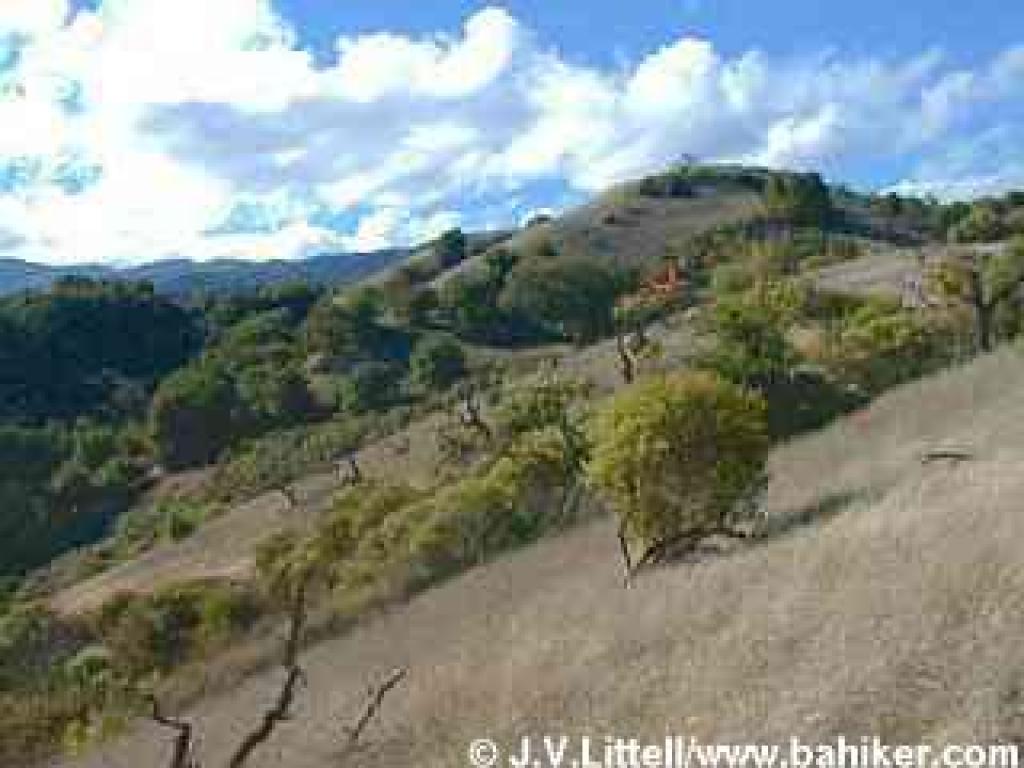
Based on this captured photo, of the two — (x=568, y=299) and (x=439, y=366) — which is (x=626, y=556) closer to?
(x=439, y=366)

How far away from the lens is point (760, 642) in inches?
908

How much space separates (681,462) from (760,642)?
17671 millimetres

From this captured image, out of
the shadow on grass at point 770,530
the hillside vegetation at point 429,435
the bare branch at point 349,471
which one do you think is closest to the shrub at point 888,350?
the hillside vegetation at point 429,435

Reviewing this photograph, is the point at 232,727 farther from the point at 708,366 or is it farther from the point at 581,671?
the point at 708,366

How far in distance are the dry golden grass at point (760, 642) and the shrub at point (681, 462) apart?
3.96 ft

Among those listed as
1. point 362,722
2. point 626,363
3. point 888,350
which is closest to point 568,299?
point 888,350

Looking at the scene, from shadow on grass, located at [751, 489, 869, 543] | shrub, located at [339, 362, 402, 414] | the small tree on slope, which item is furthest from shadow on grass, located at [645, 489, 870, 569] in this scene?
shrub, located at [339, 362, 402, 414]

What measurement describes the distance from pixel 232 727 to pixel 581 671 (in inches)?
495

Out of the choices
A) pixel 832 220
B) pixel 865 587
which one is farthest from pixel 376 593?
pixel 832 220

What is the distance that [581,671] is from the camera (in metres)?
26.9

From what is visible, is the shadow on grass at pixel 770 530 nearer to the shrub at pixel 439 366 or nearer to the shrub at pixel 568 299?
the shrub at pixel 439 366

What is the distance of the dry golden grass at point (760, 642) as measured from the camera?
62.5ft

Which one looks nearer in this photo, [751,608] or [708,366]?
[751,608]

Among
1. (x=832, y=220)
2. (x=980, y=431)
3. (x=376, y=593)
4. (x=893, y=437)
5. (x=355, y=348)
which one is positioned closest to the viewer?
(x=980, y=431)
